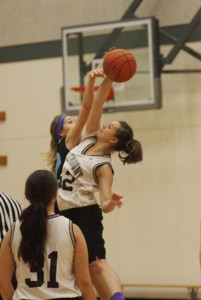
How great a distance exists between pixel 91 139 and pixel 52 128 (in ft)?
1.78

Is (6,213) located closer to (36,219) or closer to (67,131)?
(36,219)

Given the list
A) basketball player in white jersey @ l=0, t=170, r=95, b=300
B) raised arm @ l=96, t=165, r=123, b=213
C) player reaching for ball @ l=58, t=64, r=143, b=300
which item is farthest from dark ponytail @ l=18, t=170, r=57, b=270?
player reaching for ball @ l=58, t=64, r=143, b=300

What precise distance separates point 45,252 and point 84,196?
1571mm

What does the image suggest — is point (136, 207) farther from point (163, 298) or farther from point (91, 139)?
point (91, 139)

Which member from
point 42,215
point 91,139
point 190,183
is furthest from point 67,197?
point 190,183

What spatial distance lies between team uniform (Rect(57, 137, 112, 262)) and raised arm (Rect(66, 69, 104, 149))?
26 centimetres

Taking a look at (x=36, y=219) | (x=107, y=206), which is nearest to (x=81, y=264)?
(x=36, y=219)

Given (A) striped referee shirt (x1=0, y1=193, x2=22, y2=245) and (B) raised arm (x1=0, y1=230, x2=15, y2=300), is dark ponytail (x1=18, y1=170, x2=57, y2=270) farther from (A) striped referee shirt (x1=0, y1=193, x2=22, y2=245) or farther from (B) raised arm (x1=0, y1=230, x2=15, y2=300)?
(A) striped referee shirt (x1=0, y1=193, x2=22, y2=245)

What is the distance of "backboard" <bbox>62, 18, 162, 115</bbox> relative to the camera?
26.4 feet

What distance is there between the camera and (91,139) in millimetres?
5230

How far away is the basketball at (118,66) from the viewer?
543 cm

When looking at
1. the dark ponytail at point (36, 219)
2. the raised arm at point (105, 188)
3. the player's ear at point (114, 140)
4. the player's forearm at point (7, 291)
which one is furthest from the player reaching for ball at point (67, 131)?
the dark ponytail at point (36, 219)

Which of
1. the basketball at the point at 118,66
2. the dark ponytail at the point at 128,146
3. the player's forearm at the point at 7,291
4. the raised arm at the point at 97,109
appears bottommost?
the player's forearm at the point at 7,291

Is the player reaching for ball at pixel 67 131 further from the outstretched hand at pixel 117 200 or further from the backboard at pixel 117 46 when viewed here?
the backboard at pixel 117 46
